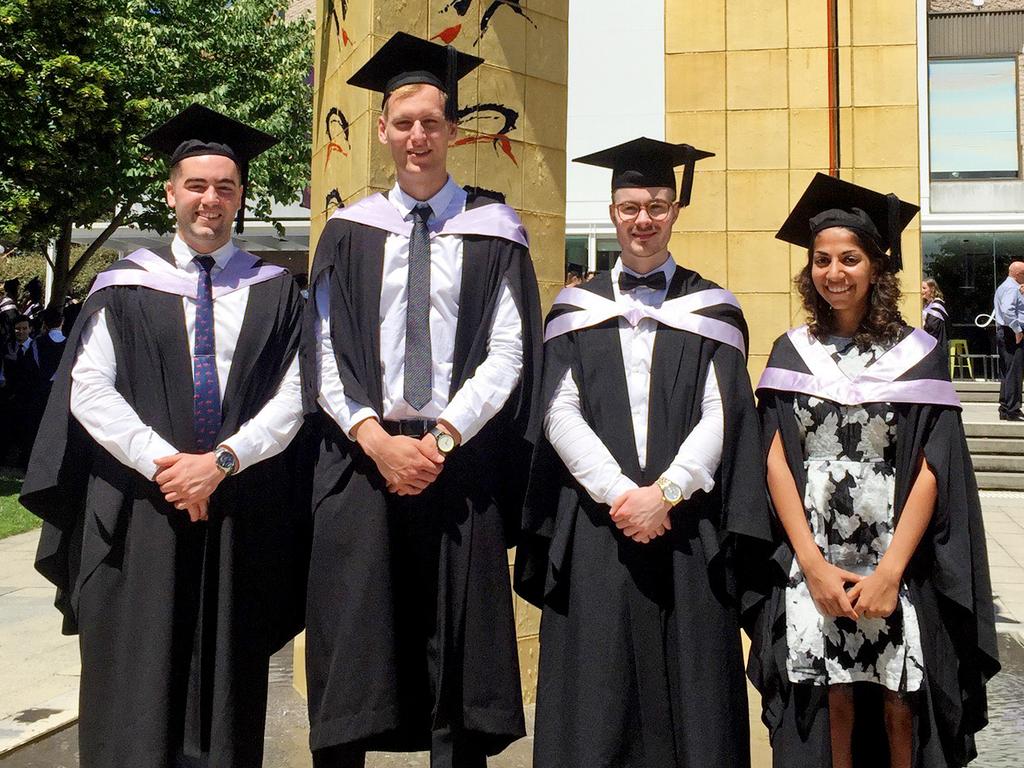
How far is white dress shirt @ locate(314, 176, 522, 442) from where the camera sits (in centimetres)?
304

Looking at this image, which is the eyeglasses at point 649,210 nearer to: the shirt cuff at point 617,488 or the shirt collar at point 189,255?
the shirt cuff at point 617,488

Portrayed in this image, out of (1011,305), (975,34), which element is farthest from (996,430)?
(975,34)

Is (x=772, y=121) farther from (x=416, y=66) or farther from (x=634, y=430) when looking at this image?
(x=634, y=430)

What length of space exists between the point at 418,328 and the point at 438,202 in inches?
17.4

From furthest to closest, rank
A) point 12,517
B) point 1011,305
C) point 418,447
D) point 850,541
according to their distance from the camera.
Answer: point 1011,305, point 12,517, point 850,541, point 418,447

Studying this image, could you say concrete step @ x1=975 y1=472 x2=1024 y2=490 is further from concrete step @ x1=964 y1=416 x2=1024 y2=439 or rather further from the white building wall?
the white building wall

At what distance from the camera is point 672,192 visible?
3.29 m

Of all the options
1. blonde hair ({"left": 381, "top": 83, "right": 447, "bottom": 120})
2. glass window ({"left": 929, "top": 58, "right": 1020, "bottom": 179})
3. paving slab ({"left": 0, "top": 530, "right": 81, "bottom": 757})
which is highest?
glass window ({"left": 929, "top": 58, "right": 1020, "bottom": 179})

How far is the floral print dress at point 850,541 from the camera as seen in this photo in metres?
3.03

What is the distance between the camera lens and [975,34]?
76.7ft

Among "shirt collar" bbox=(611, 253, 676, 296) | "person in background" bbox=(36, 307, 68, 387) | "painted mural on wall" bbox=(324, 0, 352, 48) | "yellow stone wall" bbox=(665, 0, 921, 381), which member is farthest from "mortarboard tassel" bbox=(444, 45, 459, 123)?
"person in background" bbox=(36, 307, 68, 387)

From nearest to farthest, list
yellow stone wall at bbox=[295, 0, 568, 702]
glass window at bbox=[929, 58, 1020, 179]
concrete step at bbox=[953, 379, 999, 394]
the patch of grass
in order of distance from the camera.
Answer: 1. yellow stone wall at bbox=[295, 0, 568, 702]
2. the patch of grass
3. concrete step at bbox=[953, 379, 999, 394]
4. glass window at bbox=[929, 58, 1020, 179]

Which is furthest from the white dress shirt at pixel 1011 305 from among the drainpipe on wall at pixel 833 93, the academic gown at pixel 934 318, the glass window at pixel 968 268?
the glass window at pixel 968 268

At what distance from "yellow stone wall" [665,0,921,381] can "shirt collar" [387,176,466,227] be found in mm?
3001
